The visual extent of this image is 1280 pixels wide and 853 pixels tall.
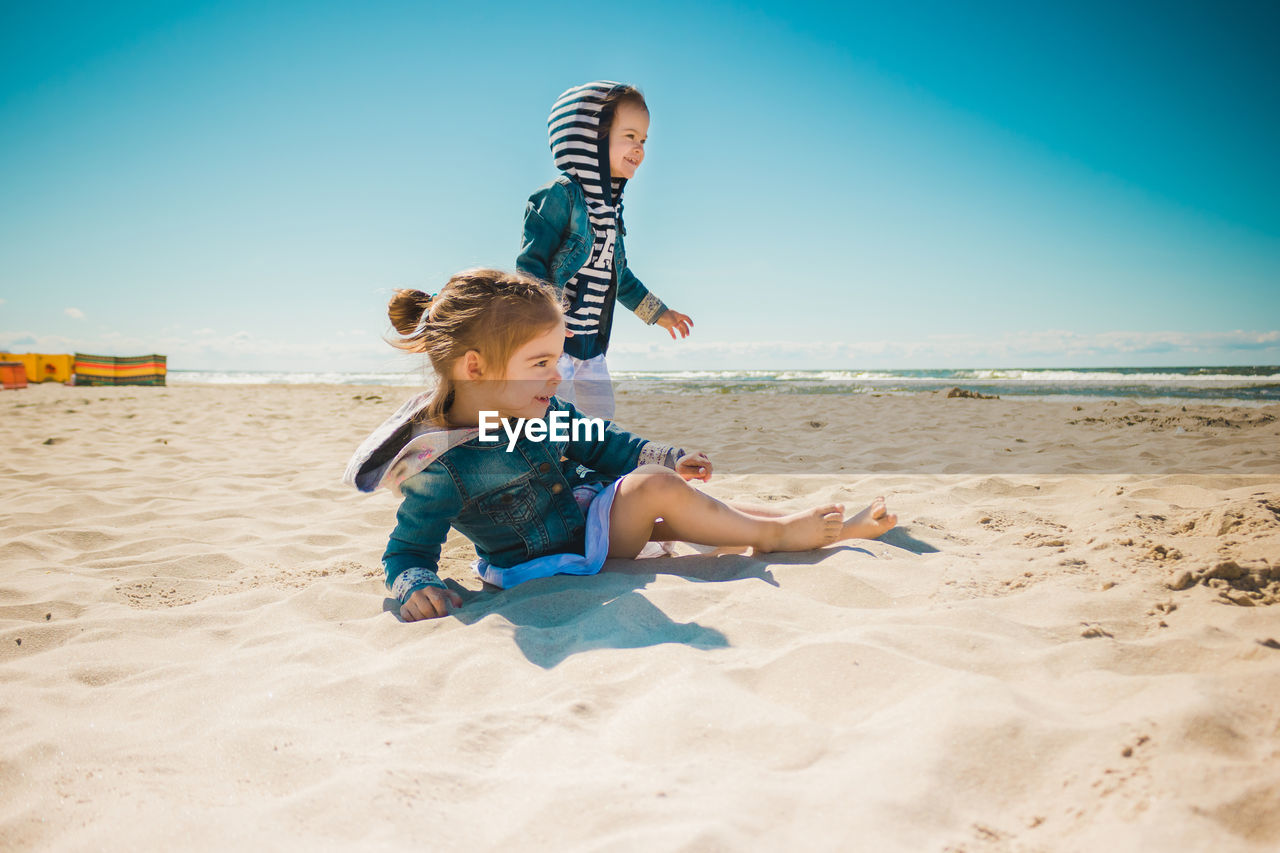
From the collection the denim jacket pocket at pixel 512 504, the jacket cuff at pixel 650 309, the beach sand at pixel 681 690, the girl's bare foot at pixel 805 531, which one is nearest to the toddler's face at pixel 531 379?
the denim jacket pocket at pixel 512 504

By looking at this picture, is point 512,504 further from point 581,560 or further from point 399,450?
point 399,450

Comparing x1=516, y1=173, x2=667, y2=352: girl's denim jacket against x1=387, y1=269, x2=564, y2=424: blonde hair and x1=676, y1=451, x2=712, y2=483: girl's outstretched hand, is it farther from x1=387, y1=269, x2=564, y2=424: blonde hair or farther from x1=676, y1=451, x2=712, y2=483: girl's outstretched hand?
x1=676, y1=451, x2=712, y2=483: girl's outstretched hand

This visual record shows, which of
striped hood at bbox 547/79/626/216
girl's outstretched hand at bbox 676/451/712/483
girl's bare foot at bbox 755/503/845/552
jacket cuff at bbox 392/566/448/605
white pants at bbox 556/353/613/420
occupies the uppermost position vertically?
striped hood at bbox 547/79/626/216

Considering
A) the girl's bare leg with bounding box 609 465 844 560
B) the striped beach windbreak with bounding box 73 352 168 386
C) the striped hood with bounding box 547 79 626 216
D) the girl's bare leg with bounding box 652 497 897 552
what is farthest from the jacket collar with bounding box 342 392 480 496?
the striped beach windbreak with bounding box 73 352 168 386

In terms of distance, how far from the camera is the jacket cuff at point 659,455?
2.46 meters

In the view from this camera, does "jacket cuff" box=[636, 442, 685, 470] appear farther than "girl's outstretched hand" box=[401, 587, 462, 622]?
Yes

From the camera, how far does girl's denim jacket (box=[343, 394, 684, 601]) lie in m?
2.05

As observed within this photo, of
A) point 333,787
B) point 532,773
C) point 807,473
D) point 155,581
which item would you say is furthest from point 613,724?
point 807,473

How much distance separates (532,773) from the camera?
1125 millimetres

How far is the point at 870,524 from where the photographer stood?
7.83 ft

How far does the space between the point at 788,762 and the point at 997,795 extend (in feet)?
1.00

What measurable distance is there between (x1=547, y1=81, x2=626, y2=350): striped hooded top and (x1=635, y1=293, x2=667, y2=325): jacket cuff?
0.40m

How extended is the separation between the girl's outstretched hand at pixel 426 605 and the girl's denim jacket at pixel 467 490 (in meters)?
0.04

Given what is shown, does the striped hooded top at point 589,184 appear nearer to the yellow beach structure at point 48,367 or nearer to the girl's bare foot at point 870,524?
the girl's bare foot at point 870,524
